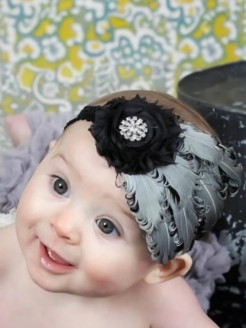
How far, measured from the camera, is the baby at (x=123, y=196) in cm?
77

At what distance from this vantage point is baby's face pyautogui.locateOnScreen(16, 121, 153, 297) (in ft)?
2.58

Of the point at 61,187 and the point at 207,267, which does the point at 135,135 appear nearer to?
the point at 61,187

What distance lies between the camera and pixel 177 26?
170 cm

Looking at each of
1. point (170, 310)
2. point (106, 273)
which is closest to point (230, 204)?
point (170, 310)

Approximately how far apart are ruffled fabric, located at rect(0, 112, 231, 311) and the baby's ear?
1.16ft

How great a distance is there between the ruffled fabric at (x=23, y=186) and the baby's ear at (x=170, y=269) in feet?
1.16

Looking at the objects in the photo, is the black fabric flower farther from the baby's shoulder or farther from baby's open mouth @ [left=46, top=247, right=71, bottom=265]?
the baby's shoulder

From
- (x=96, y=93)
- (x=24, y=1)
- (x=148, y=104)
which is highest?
(x=148, y=104)

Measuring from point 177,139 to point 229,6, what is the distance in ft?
3.26

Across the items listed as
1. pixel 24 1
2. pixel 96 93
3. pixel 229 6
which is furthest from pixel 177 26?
pixel 24 1

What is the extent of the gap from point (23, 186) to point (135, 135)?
53 centimetres

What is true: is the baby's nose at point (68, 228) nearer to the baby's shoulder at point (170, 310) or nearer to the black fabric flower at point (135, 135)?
the black fabric flower at point (135, 135)

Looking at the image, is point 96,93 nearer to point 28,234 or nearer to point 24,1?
point 24,1

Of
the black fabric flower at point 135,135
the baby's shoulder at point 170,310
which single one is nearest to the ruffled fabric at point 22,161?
the baby's shoulder at point 170,310
